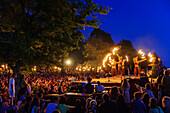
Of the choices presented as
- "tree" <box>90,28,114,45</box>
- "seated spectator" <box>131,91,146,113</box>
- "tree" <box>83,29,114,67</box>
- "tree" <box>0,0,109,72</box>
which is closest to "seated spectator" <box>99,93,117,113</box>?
"seated spectator" <box>131,91,146,113</box>

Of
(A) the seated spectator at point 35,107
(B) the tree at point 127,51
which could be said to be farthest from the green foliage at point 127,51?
(A) the seated spectator at point 35,107

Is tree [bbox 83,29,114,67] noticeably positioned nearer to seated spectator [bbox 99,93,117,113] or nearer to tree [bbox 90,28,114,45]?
tree [bbox 90,28,114,45]

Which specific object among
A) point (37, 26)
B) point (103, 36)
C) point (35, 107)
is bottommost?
point (35, 107)

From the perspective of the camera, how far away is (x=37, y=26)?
384 inches

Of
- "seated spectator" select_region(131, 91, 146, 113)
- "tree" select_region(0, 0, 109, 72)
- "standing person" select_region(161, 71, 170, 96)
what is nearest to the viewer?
"seated spectator" select_region(131, 91, 146, 113)

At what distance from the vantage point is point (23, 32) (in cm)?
910

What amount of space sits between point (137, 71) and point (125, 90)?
12.4 metres

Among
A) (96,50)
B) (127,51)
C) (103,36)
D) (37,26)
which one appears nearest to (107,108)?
(37,26)

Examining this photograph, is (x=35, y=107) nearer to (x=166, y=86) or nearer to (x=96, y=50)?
(x=166, y=86)

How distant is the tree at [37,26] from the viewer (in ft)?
28.1

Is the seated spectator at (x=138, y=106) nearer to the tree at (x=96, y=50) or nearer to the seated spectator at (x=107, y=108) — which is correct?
the seated spectator at (x=107, y=108)

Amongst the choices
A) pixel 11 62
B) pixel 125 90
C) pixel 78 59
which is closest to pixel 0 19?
pixel 11 62

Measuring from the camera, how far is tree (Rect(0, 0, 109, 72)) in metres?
8.55

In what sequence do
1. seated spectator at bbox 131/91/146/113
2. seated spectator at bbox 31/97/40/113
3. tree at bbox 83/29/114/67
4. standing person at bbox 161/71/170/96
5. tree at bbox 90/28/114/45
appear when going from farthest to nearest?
tree at bbox 90/28/114/45, tree at bbox 83/29/114/67, standing person at bbox 161/71/170/96, seated spectator at bbox 31/97/40/113, seated spectator at bbox 131/91/146/113
